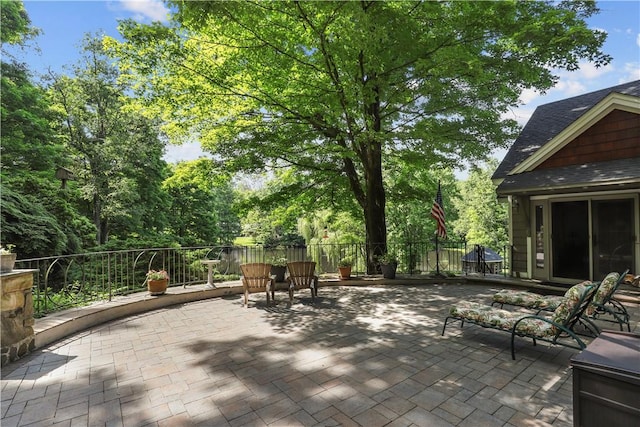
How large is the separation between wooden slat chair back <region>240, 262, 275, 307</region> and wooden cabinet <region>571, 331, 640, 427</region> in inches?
203

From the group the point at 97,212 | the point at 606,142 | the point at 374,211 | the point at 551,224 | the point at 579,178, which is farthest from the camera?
the point at 97,212

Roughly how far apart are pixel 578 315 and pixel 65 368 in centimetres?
600

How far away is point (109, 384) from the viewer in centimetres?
311

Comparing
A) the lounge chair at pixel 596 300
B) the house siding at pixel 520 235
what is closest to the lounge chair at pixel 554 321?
the lounge chair at pixel 596 300

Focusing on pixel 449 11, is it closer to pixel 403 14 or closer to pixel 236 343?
pixel 403 14

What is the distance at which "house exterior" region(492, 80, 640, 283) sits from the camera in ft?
22.4

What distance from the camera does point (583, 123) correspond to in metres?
7.38

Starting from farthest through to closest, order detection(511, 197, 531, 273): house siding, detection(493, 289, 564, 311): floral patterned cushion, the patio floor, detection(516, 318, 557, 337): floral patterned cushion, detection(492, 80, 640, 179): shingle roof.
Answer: detection(492, 80, 640, 179): shingle roof
detection(511, 197, 531, 273): house siding
detection(493, 289, 564, 311): floral patterned cushion
detection(516, 318, 557, 337): floral patterned cushion
the patio floor

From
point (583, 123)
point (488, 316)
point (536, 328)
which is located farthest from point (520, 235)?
point (536, 328)

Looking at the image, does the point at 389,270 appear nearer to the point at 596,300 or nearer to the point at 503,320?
the point at 503,320

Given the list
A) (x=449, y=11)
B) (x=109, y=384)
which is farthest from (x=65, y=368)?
(x=449, y=11)

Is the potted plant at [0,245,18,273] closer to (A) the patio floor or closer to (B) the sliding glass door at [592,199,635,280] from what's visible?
(A) the patio floor

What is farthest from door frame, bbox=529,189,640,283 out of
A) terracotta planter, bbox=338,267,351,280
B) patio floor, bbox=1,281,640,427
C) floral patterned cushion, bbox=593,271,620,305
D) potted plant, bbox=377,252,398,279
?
terracotta planter, bbox=338,267,351,280

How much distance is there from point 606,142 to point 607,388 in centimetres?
802
